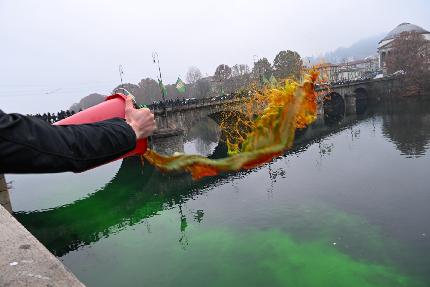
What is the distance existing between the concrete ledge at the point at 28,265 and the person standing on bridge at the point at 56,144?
283cm

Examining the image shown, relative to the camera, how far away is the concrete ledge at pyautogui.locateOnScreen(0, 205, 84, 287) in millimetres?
4405

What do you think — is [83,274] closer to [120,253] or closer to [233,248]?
[120,253]

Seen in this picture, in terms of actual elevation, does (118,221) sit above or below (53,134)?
below

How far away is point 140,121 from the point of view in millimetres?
2557

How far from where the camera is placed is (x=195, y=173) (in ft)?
11.2

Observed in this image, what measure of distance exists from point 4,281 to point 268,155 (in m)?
3.84

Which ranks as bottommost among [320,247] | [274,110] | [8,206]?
[320,247]

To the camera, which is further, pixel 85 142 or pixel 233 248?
pixel 233 248

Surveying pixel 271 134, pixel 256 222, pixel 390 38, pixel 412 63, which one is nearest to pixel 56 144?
pixel 271 134

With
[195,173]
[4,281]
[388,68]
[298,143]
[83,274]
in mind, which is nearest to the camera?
[195,173]

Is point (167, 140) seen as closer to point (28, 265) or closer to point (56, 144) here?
point (28, 265)

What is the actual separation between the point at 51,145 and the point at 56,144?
0.03 metres

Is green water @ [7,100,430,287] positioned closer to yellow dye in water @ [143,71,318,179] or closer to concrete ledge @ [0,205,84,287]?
concrete ledge @ [0,205,84,287]

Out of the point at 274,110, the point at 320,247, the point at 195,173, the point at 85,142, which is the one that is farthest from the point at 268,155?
the point at 320,247
